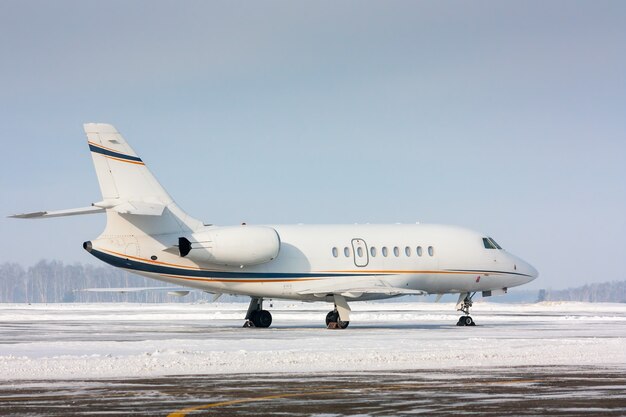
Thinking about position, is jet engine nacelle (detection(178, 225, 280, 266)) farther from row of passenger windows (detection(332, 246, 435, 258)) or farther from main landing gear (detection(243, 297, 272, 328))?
main landing gear (detection(243, 297, 272, 328))

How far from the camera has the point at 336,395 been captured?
13.9 meters

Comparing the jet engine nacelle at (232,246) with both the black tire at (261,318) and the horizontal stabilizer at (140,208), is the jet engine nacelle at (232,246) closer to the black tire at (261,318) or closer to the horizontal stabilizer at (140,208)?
the horizontal stabilizer at (140,208)

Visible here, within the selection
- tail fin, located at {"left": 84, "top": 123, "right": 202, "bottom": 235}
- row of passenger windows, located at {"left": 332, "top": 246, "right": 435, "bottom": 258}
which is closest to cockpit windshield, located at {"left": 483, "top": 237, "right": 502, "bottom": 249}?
row of passenger windows, located at {"left": 332, "top": 246, "right": 435, "bottom": 258}

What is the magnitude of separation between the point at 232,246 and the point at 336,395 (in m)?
19.6

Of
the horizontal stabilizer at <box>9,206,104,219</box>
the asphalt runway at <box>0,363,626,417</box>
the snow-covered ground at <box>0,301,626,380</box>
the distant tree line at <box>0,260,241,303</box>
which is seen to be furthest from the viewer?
the distant tree line at <box>0,260,241,303</box>

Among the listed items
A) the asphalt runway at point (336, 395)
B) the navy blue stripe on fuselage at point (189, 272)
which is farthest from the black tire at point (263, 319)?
the asphalt runway at point (336, 395)

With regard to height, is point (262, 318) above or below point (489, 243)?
below

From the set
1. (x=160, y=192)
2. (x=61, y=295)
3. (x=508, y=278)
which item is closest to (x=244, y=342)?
(x=160, y=192)

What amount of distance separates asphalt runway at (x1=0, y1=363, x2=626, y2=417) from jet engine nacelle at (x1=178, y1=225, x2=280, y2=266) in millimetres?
16146

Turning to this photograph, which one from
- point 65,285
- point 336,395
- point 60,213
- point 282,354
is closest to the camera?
point 336,395

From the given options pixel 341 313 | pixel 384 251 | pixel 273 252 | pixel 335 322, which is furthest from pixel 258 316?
pixel 384 251

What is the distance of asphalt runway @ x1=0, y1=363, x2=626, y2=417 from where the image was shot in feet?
40.2

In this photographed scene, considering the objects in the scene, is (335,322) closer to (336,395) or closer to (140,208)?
(140,208)

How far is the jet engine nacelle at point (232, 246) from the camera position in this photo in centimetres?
3309
